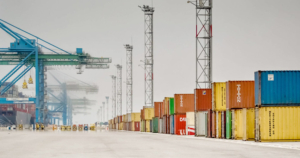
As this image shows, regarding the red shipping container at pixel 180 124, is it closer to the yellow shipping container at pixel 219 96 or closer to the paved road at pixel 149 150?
the yellow shipping container at pixel 219 96

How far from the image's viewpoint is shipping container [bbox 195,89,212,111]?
129 ft

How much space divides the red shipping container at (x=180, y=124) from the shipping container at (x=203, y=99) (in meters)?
6.61

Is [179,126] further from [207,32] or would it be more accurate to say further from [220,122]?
[220,122]

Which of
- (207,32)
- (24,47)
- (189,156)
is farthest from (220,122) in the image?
(24,47)

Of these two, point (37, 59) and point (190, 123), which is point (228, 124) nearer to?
point (190, 123)

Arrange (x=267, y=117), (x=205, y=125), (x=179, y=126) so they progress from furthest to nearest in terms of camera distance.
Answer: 1. (x=179, y=126)
2. (x=205, y=125)
3. (x=267, y=117)

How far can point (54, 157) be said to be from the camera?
48.8 ft

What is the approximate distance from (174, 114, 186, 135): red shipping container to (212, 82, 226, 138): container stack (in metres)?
11.1

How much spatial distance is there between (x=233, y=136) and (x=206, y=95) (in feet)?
31.1

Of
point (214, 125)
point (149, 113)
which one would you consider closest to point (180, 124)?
point (214, 125)

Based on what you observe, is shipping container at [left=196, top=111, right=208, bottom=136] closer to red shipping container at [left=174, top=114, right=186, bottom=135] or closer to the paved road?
red shipping container at [left=174, top=114, right=186, bottom=135]

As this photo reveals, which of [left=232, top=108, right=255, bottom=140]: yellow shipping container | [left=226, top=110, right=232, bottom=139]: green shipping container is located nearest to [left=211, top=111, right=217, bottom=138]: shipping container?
[left=226, top=110, right=232, bottom=139]: green shipping container

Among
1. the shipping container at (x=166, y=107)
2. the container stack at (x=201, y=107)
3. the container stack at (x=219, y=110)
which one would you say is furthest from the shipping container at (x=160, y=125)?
the container stack at (x=219, y=110)

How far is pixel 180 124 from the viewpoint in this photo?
4634 centimetres
